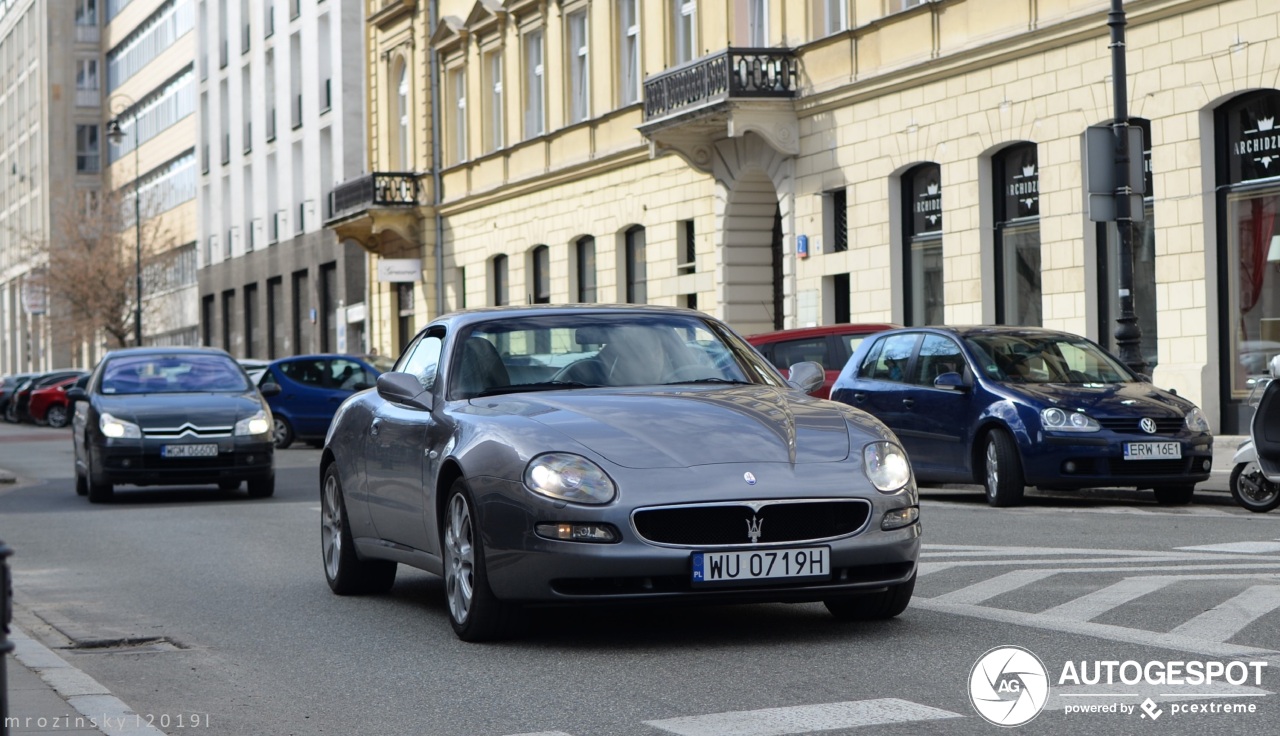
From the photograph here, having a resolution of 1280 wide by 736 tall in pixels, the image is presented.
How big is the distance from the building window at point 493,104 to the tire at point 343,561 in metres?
34.4

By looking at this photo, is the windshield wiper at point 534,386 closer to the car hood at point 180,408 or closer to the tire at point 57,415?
the car hood at point 180,408

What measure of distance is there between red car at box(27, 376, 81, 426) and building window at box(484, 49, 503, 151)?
16.5 m

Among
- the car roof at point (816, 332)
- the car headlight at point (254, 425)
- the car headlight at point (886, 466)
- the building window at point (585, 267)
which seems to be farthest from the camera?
the building window at point (585, 267)

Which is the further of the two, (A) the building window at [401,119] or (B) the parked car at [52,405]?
(B) the parked car at [52,405]

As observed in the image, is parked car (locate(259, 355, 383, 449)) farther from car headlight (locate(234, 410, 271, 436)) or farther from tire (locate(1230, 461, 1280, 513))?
tire (locate(1230, 461, 1280, 513))

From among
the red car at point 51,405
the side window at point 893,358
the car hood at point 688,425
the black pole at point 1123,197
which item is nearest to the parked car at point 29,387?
the red car at point 51,405

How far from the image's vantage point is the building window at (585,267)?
134 ft

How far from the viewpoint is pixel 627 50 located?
3844cm

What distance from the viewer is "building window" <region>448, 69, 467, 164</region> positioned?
4769cm

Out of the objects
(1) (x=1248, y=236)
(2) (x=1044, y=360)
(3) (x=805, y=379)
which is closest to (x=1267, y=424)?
(2) (x=1044, y=360)

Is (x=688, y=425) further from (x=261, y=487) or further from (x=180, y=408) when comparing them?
(x=261, y=487)

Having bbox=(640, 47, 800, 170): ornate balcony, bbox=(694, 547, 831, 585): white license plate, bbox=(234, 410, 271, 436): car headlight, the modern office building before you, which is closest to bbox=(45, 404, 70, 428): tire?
the modern office building

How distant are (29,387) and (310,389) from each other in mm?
28827

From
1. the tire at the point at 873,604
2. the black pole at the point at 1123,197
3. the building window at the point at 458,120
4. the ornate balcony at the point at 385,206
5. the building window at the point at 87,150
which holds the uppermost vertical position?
the building window at the point at 87,150
